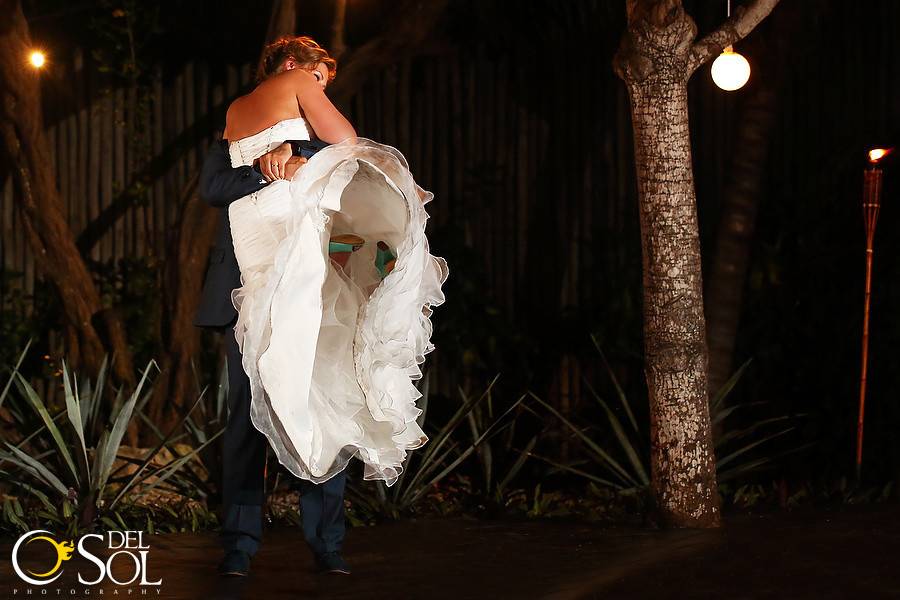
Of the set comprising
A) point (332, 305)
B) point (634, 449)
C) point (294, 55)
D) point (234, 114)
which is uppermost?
point (294, 55)

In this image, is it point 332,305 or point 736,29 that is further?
point 736,29

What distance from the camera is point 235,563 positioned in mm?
4570

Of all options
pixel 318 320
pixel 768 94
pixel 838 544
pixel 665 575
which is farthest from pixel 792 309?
pixel 318 320

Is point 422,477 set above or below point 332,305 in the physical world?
below

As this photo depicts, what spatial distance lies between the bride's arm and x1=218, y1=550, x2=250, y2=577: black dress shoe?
4.92 feet

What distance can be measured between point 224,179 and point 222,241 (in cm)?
23

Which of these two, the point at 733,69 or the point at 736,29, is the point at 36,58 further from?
A: the point at 736,29

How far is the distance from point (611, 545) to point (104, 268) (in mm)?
4110

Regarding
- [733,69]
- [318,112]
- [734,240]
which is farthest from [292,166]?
[734,240]

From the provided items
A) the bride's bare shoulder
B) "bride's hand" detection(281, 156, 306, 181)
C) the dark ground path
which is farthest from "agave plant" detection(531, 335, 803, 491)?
the bride's bare shoulder

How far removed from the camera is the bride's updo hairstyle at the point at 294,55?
4.70 m

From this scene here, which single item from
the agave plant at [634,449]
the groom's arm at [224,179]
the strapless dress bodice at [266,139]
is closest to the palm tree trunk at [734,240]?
the agave plant at [634,449]

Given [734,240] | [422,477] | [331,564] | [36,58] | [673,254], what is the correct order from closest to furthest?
[331,564]
[673,254]
[422,477]
[734,240]
[36,58]

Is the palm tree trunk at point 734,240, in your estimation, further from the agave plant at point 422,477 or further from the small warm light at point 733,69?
the agave plant at point 422,477
